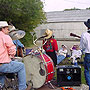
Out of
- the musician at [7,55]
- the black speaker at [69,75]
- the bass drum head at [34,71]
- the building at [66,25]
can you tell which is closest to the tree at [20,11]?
the bass drum head at [34,71]

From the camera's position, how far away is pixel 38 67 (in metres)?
5.82

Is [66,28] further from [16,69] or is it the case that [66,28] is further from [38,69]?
[16,69]

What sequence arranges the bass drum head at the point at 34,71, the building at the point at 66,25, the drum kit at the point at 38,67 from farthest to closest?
the building at the point at 66,25 → the bass drum head at the point at 34,71 → the drum kit at the point at 38,67

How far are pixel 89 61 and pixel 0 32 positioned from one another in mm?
2509

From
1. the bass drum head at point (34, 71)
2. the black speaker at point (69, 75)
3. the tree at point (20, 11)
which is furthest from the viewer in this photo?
the tree at point (20, 11)

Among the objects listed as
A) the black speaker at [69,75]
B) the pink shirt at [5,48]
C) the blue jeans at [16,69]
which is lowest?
the black speaker at [69,75]

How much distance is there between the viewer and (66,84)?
19.7ft

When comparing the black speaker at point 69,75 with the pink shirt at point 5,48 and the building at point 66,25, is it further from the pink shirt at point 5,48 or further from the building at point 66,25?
the building at point 66,25

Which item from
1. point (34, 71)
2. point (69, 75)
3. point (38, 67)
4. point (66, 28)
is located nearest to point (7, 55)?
A: point (38, 67)

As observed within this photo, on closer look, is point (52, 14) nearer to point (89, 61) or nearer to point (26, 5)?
point (26, 5)

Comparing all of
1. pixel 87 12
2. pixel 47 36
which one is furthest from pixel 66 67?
pixel 87 12

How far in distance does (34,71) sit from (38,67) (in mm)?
235

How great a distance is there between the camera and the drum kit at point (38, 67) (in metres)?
5.70

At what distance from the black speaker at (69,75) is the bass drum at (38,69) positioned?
0.33 m
